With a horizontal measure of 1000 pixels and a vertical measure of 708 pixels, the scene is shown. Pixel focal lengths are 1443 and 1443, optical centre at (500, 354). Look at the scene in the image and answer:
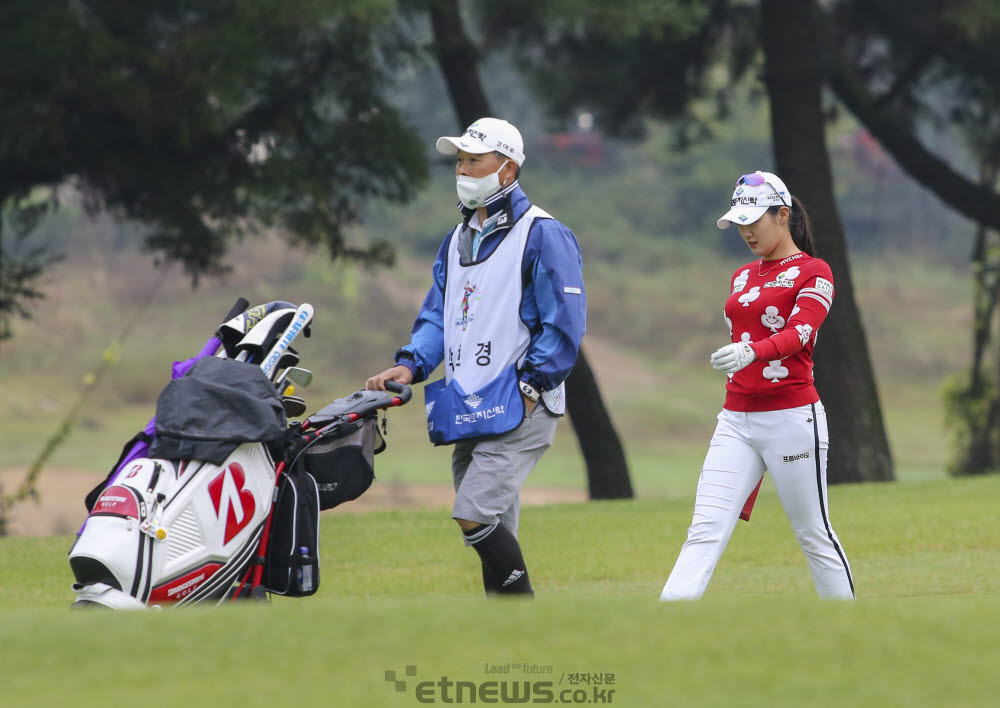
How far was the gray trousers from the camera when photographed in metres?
5.25

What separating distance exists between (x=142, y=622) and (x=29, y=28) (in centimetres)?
759

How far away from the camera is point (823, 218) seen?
13828mm

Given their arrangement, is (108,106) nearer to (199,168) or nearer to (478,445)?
(199,168)

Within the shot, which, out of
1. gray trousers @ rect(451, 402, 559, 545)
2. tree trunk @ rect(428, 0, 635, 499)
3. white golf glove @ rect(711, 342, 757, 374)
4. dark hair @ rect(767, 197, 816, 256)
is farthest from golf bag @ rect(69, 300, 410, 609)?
tree trunk @ rect(428, 0, 635, 499)

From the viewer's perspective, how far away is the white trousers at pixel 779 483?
534cm

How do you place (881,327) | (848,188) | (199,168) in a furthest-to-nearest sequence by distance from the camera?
1. (848,188)
2. (881,327)
3. (199,168)

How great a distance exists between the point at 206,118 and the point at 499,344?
6191 millimetres

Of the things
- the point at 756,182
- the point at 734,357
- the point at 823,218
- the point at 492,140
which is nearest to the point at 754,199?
the point at 756,182

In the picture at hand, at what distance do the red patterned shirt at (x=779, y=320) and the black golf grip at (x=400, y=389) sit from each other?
1.22 meters

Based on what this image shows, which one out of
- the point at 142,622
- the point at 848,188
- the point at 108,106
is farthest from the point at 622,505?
the point at 848,188

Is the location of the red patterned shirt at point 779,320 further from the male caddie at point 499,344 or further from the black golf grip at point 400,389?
the black golf grip at point 400,389

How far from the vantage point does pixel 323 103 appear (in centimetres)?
1257

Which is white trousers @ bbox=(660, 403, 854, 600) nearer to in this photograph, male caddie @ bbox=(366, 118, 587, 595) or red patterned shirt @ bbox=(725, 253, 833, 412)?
red patterned shirt @ bbox=(725, 253, 833, 412)

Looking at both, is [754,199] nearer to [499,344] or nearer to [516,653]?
[499,344]
